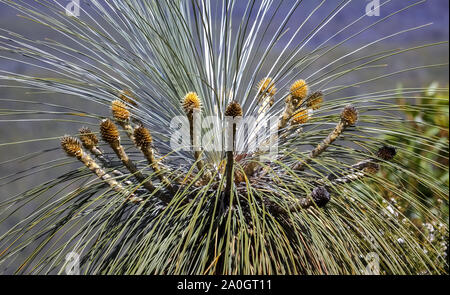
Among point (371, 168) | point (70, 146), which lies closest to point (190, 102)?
point (70, 146)

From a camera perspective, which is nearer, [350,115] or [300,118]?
[350,115]

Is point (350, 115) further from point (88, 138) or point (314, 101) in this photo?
point (88, 138)

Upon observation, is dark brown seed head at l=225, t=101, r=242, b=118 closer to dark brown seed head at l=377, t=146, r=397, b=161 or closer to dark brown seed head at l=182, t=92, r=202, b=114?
dark brown seed head at l=182, t=92, r=202, b=114

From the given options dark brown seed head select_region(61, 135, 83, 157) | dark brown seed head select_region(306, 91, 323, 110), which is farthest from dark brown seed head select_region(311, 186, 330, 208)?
dark brown seed head select_region(61, 135, 83, 157)

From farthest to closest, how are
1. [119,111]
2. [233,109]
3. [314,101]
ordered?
[314,101], [119,111], [233,109]

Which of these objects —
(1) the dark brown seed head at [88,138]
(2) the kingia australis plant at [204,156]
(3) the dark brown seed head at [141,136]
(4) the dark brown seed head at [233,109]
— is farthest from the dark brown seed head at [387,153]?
(1) the dark brown seed head at [88,138]

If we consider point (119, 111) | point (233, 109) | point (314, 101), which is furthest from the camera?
point (314, 101)

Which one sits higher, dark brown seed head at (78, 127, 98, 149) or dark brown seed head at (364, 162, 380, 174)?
dark brown seed head at (78, 127, 98, 149)
